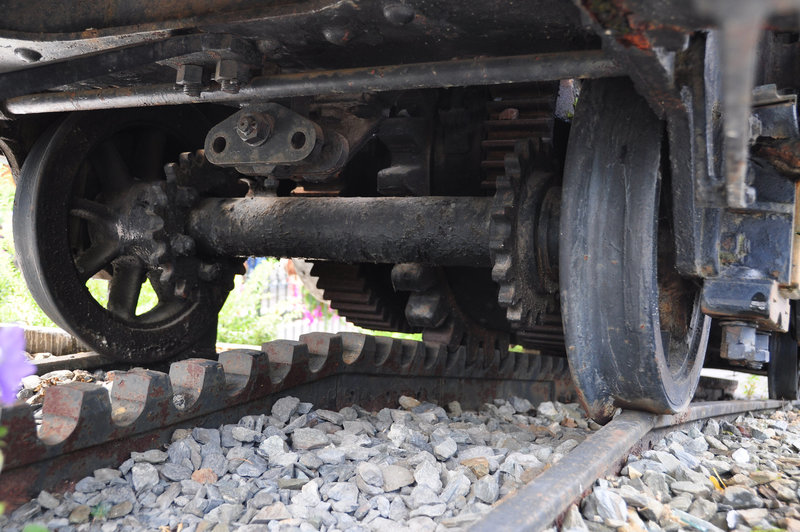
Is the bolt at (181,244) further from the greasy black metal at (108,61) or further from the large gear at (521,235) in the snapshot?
the large gear at (521,235)

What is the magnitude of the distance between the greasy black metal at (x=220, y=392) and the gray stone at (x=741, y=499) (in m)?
1.21

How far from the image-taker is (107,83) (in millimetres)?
2078

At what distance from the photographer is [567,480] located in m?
1.31

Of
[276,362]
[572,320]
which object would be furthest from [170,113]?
[572,320]

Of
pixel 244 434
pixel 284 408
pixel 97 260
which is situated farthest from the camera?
pixel 97 260

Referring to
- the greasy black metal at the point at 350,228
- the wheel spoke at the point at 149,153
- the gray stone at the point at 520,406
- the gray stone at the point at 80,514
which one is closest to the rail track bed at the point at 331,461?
the gray stone at the point at 80,514

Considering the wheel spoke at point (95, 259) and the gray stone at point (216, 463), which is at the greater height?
the wheel spoke at point (95, 259)

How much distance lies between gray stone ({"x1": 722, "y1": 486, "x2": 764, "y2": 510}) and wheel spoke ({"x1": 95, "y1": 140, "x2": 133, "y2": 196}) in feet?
7.54

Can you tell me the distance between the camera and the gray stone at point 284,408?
6.54 ft

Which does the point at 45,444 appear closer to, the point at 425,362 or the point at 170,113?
the point at 425,362

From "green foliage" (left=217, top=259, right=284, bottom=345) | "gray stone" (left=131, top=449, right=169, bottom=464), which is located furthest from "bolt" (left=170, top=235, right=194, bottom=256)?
"green foliage" (left=217, top=259, right=284, bottom=345)

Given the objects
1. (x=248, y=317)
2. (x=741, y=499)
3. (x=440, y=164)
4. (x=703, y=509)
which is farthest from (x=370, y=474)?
(x=248, y=317)

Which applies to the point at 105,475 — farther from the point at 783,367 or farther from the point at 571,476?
the point at 783,367

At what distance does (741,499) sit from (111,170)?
7.96 feet
